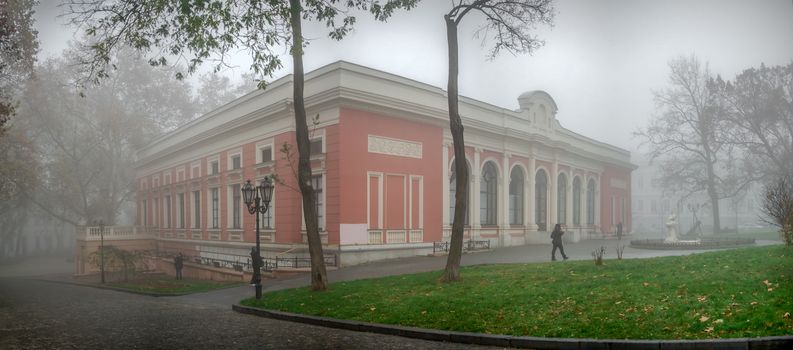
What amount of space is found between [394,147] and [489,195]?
8.55m

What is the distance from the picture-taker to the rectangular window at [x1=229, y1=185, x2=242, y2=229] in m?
30.5

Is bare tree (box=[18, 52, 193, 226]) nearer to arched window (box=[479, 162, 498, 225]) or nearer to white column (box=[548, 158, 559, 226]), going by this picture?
arched window (box=[479, 162, 498, 225])

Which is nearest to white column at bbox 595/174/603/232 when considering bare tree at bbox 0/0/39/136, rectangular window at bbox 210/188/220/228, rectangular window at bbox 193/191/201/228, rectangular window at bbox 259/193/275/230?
rectangular window at bbox 259/193/275/230

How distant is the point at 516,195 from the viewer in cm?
3325

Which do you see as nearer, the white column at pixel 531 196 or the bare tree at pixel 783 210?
the bare tree at pixel 783 210

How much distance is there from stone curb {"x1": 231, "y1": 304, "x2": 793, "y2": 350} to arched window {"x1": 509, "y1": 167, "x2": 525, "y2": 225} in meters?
23.2

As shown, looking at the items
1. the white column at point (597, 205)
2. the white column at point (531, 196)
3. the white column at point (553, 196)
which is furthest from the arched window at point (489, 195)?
the white column at point (597, 205)

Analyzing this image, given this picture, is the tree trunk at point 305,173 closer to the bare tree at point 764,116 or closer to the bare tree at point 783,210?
the bare tree at point 783,210

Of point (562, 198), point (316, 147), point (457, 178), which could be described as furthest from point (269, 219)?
point (562, 198)

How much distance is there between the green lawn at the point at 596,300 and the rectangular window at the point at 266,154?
536 inches

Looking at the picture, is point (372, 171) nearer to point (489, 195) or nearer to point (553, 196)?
point (489, 195)

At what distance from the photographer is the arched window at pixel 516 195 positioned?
108 ft

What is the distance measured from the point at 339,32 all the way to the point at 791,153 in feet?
97.4

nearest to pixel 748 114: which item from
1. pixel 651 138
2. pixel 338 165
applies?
pixel 651 138
